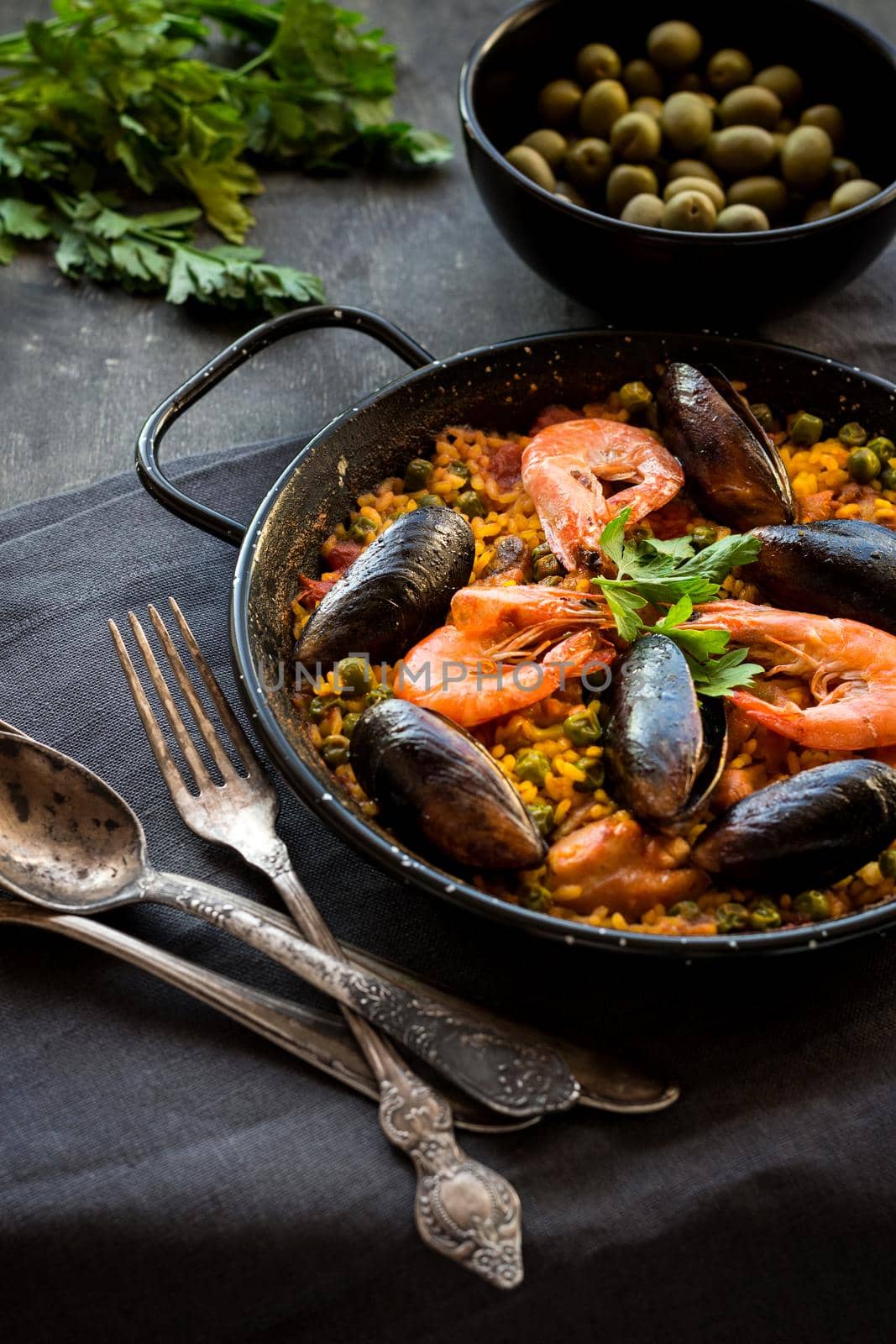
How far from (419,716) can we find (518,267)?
254cm

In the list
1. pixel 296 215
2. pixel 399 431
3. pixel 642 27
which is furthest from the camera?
pixel 296 215

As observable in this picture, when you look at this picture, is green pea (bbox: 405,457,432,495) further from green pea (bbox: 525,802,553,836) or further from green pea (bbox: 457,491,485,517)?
green pea (bbox: 525,802,553,836)

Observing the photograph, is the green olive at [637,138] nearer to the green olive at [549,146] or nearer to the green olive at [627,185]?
the green olive at [627,185]

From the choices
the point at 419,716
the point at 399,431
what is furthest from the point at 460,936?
the point at 399,431

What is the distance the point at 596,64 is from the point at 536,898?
2967 mm

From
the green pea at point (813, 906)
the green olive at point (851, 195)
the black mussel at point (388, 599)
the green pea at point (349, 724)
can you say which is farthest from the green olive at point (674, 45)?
the green pea at point (813, 906)

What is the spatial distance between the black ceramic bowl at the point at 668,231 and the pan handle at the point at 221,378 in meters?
0.62

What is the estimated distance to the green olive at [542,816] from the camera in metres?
2.45

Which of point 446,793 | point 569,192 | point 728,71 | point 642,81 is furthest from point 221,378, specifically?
→ point 728,71

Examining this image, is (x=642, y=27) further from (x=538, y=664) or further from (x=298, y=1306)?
(x=298, y=1306)

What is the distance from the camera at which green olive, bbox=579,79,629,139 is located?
395 centimetres

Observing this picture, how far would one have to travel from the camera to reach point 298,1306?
7.06ft

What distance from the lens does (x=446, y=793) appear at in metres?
2.30

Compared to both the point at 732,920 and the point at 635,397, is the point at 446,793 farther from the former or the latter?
the point at 635,397
